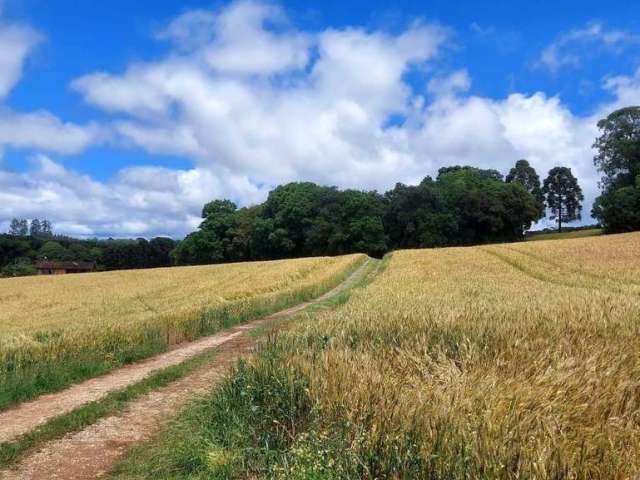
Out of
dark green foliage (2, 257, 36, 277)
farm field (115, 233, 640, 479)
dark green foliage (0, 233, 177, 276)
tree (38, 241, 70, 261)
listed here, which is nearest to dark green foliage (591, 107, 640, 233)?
farm field (115, 233, 640, 479)

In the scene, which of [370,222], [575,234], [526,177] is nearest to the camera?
[370,222]

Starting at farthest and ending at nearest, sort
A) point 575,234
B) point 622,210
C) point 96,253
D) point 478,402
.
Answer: point 96,253
point 575,234
point 622,210
point 478,402

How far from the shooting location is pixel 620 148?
90875 mm

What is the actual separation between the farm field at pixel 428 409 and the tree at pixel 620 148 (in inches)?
3856

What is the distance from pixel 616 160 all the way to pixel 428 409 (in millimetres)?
105689

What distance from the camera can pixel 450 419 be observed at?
4301mm

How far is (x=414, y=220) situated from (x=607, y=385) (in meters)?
89.4

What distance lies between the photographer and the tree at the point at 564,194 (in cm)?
11656

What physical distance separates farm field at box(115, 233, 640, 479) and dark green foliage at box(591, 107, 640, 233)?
83.1m

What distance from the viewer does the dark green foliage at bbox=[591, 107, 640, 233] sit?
262 ft

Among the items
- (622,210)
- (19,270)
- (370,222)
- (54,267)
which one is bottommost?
(19,270)

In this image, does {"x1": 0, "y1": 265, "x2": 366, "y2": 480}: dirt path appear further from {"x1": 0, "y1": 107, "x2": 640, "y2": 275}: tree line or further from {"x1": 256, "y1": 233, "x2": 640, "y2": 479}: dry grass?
{"x1": 0, "y1": 107, "x2": 640, "y2": 275}: tree line

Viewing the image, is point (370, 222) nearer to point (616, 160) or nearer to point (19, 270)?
point (616, 160)

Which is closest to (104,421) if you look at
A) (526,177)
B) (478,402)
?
(478,402)
